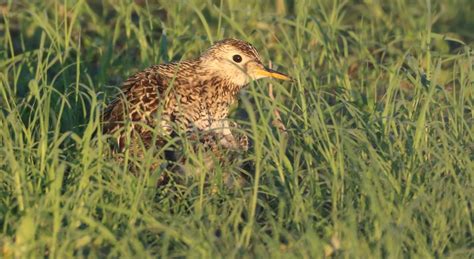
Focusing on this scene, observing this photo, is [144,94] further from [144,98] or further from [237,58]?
[237,58]

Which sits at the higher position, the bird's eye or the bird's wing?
the bird's eye

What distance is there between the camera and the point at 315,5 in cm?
945

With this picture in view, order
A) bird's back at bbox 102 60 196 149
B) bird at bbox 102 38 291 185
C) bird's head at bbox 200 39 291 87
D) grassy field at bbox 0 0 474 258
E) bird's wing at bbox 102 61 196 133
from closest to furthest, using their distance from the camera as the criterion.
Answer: grassy field at bbox 0 0 474 258
bird at bbox 102 38 291 185
bird's back at bbox 102 60 196 149
bird's wing at bbox 102 61 196 133
bird's head at bbox 200 39 291 87

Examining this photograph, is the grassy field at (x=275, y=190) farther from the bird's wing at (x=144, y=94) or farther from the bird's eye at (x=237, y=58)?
the bird's eye at (x=237, y=58)

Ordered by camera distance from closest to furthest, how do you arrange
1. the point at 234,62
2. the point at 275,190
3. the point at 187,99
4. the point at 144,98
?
the point at 275,190, the point at 144,98, the point at 187,99, the point at 234,62

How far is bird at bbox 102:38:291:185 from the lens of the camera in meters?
6.40

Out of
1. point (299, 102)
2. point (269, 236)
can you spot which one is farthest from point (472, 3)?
point (269, 236)

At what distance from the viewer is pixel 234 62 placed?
743cm

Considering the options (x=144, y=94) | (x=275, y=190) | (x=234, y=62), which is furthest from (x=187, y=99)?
(x=275, y=190)

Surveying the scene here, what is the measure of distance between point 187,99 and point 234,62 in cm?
51

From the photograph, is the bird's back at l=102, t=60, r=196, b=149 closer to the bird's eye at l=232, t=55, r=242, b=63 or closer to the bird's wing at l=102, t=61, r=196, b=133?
the bird's wing at l=102, t=61, r=196, b=133

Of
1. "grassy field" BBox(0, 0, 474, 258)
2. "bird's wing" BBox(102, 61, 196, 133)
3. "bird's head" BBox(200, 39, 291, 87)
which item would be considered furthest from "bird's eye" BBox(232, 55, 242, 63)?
"grassy field" BBox(0, 0, 474, 258)

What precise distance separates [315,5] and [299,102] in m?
2.33

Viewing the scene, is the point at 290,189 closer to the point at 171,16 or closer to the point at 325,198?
the point at 325,198
